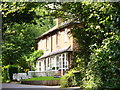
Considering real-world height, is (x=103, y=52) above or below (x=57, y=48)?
below

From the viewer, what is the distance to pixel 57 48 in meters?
34.8

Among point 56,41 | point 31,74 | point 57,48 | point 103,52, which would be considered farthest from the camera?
point 56,41

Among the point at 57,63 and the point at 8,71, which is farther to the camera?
the point at 57,63

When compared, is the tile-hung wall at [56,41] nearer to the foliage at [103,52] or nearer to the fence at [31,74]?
the fence at [31,74]

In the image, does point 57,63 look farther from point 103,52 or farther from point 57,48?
point 103,52

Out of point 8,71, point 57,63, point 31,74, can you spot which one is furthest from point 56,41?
point 8,71

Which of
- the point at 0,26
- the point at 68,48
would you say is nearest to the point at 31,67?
the point at 68,48

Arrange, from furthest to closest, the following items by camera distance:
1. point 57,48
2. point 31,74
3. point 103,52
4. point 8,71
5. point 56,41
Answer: point 56,41
point 57,48
point 31,74
point 8,71
point 103,52

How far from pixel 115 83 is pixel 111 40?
1.83m

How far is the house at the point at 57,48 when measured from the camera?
29.9m

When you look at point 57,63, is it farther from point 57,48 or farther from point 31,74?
point 31,74

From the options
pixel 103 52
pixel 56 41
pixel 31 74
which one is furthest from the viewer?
pixel 56 41

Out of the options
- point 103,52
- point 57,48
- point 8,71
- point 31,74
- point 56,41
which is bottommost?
point 31,74

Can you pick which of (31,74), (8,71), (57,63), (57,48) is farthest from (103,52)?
(57,48)
